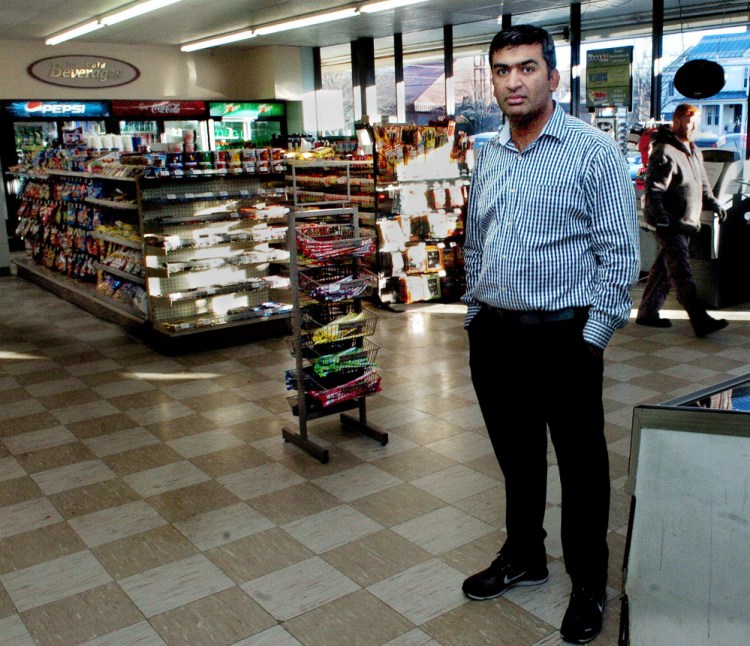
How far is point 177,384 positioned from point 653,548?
3.95 meters

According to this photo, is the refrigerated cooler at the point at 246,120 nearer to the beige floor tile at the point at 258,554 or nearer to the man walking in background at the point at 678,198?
the man walking in background at the point at 678,198

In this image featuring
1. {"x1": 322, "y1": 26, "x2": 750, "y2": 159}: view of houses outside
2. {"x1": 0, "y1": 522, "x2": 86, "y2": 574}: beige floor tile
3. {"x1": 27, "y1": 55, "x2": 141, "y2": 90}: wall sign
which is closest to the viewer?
{"x1": 0, "y1": 522, "x2": 86, "y2": 574}: beige floor tile

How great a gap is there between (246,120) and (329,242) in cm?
1111

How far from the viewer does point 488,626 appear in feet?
8.11

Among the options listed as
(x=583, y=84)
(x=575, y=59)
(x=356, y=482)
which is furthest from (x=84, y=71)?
(x=356, y=482)

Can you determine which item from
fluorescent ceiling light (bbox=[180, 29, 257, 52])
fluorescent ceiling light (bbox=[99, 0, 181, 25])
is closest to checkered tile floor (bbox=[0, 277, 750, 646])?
fluorescent ceiling light (bbox=[99, 0, 181, 25])

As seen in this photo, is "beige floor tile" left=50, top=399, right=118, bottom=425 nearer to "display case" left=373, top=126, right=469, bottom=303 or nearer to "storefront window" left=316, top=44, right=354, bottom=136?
"display case" left=373, top=126, right=469, bottom=303

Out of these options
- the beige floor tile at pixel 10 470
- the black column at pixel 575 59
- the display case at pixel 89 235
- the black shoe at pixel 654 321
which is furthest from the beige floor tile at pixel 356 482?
the black column at pixel 575 59

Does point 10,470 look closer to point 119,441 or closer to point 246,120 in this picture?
point 119,441

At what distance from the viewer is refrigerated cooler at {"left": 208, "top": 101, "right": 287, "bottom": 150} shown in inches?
555

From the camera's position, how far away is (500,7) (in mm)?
10461

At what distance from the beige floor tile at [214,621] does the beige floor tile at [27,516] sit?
988 mm

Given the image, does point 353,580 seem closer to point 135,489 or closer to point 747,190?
point 135,489

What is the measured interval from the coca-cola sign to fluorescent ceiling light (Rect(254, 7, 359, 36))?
2.44 metres
